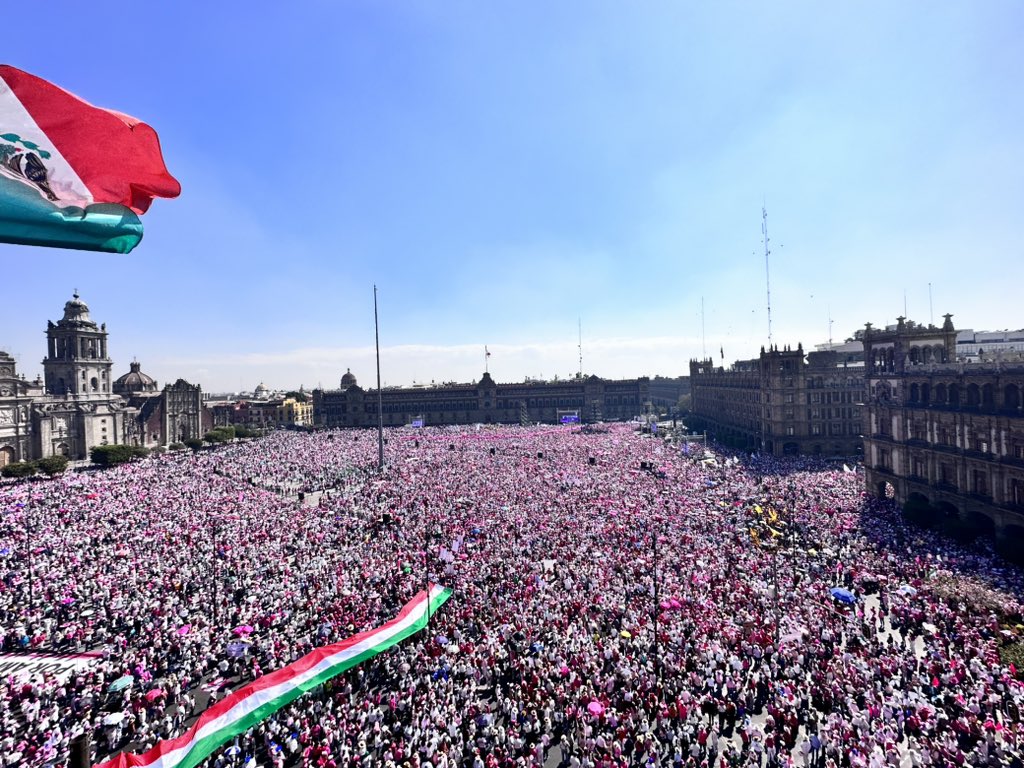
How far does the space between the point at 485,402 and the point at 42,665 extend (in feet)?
435

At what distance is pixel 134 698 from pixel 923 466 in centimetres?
4967

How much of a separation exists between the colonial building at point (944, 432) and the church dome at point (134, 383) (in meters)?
137

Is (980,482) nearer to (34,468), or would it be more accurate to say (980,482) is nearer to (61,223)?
(61,223)

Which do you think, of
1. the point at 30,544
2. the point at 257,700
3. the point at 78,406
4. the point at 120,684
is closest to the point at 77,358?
the point at 78,406

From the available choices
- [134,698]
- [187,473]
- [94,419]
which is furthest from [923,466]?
[94,419]

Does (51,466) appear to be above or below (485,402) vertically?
below

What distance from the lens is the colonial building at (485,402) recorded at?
150m

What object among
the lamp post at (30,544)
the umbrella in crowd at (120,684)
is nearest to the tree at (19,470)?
the lamp post at (30,544)

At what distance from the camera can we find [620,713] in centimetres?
1545

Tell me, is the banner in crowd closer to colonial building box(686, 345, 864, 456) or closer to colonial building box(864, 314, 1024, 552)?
colonial building box(864, 314, 1024, 552)

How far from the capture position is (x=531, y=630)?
2017 centimetres

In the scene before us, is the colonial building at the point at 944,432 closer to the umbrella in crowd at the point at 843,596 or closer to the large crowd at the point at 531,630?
the large crowd at the point at 531,630

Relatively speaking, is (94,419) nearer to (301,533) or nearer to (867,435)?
(301,533)

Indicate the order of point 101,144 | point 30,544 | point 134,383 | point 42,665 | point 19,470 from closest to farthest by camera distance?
point 101,144, point 42,665, point 30,544, point 19,470, point 134,383
